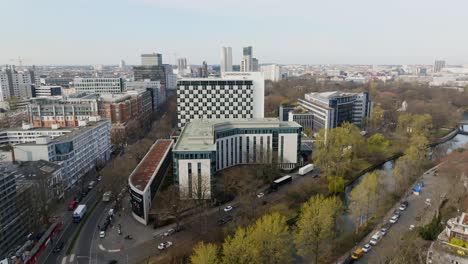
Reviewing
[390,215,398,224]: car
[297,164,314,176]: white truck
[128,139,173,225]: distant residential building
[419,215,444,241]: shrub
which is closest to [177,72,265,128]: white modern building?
[128,139,173,225]: distant residential building

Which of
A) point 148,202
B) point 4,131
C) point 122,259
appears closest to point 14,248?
point 122,259

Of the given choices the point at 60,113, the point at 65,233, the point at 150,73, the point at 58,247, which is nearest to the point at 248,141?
the point at 65,233

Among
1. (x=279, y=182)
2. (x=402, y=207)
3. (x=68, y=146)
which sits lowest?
(x=402, y=207)

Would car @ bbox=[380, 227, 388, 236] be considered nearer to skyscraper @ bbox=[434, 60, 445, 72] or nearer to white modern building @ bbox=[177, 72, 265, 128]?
white modern building @ bbox=[177, 72, 265, 128]

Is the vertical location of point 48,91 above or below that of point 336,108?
above

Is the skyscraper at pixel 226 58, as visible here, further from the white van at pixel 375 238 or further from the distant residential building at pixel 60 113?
the white van at pixel 375 238

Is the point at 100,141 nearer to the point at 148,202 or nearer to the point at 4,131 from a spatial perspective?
the point at 4,131

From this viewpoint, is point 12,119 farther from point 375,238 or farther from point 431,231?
point 431,231
